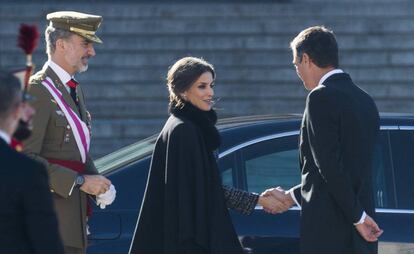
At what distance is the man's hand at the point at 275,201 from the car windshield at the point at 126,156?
782mm

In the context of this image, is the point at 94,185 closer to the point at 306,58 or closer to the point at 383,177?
the point at 306,58

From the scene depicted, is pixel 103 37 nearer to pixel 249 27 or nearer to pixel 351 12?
pixel 249 27

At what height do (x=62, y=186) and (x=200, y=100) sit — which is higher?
(x=200, y=100)

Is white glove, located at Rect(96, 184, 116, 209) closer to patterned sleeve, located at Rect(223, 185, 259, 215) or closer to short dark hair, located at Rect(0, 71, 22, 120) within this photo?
patterned sleeve, located at Rect(223, 185, 259, 215)

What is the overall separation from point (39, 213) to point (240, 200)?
6.24ft

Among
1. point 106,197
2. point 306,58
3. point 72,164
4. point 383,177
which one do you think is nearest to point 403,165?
point 383,177

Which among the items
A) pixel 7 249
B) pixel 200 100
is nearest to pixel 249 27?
pixel 200 100

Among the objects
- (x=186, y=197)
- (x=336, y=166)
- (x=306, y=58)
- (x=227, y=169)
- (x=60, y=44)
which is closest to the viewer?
A: (x=336, y=166)

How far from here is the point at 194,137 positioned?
213 inches

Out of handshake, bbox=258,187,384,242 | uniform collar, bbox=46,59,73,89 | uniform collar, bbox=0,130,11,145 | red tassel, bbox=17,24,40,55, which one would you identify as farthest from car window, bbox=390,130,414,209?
uniform collar, bbox=0,130,11,145

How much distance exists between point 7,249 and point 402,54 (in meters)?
10.5

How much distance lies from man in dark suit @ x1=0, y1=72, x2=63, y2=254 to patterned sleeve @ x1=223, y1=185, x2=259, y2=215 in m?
1.80

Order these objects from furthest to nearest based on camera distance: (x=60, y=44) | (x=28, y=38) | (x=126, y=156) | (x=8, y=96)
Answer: (x=126, y=156), (x=60, y=44), (x=28, y=38), (x=8, y=96)

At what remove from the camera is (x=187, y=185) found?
212 inches
